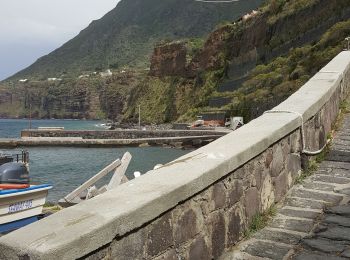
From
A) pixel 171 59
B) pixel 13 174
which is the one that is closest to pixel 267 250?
pixel 13 174

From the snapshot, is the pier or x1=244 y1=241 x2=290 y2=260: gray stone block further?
the pier

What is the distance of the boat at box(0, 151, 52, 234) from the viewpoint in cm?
1136

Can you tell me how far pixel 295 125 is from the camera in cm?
495

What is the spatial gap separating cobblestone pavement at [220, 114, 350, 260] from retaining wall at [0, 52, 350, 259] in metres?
0.16

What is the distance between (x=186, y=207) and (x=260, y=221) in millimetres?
1241

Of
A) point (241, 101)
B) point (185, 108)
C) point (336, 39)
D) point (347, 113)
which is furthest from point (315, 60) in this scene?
point (185, 108)

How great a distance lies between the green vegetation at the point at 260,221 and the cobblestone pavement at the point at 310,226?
0.04 metres

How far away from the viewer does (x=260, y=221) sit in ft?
13.2

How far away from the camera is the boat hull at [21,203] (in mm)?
11289

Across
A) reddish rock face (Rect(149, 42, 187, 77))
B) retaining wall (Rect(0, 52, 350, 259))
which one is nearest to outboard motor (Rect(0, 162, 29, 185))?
retaining wall (Rect(0, 52, 350, 259))

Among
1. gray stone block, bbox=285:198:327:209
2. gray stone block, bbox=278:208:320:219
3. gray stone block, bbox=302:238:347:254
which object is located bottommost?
gray stone block, bbox=302:238:347:254

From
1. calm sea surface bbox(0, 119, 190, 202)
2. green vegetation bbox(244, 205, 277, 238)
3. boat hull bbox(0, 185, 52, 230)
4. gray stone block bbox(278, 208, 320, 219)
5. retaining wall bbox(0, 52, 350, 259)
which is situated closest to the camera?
retaining wall bbox(0, 52, 350, 259)

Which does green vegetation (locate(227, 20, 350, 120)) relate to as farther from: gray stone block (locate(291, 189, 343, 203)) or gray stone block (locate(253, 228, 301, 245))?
gray stone block (locate(253, 228, 301, 245))

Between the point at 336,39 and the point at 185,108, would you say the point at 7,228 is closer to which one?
the point at 336,39
